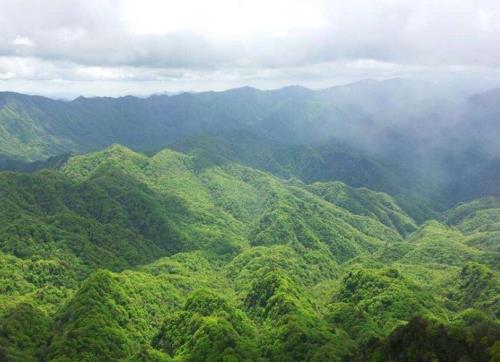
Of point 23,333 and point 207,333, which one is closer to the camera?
point 207,333

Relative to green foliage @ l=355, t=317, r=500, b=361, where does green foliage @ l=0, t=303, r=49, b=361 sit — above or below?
below

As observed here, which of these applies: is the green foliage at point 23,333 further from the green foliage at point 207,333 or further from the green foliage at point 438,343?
the green foliage at point 438,343

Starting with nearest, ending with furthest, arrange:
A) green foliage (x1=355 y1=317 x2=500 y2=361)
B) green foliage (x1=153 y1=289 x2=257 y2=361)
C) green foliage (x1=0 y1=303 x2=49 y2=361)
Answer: green foliage (x1=355 y1=317 x2=500 y2=361) → green foliage (x1=153 y1=289 x2=257 y2=361) → green foliage (x1=0 y1=303 x2=49 y2=361)

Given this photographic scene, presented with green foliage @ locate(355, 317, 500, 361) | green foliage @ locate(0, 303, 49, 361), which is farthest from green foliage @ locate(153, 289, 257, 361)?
green foliage @ locate(355, 317, 500, 361)

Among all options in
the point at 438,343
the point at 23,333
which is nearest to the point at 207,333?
the point at 23,333

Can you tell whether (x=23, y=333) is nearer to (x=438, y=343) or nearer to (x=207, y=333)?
(x=207, y=333)

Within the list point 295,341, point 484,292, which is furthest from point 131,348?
point 484,292

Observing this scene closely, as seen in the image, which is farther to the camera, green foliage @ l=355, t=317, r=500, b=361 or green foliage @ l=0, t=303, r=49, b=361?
green foliage @ l=0, t=303, r=49, b=361

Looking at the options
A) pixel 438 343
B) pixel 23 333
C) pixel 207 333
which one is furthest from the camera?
pixel 23 333

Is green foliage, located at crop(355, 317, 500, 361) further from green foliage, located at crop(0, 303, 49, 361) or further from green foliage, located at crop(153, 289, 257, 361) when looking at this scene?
green foliage, located at crop(0, 303, 49, 361)

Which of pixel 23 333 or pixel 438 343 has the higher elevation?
pixel 438 343

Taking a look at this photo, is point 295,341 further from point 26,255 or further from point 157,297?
point 26,255
